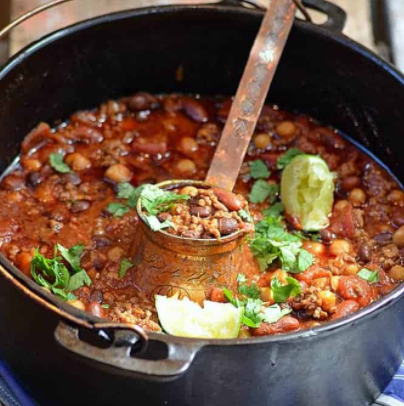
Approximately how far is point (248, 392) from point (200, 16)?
2200 millimetres

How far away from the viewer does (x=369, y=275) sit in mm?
3744

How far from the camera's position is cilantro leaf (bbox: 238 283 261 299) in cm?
354

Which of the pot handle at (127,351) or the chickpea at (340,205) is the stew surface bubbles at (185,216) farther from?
the pot handle at (127,351)

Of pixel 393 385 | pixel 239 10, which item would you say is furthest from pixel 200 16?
pixel 393 385

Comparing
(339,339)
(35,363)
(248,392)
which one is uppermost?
(339,339)

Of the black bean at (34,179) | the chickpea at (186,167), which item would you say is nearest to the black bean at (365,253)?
the chickpea at (186,167)

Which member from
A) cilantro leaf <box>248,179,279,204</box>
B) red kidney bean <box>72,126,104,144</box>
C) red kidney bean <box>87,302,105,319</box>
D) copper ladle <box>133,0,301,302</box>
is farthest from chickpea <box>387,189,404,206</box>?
red kidney bean <box>87,302,105,319</box>

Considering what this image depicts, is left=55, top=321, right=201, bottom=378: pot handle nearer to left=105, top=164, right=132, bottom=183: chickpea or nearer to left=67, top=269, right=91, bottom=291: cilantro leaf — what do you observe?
left=67, top=269, right=91, bottom=291: cilantro leaf

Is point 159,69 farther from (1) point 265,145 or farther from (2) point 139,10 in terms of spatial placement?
(1) point 265,145

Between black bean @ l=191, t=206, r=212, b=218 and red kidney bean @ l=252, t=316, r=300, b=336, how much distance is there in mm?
474

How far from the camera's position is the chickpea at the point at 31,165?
4199mm

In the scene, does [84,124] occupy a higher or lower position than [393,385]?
higher

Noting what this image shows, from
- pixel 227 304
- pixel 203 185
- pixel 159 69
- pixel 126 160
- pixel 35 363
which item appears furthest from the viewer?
pixel 159 69

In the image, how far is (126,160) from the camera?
169 inches
